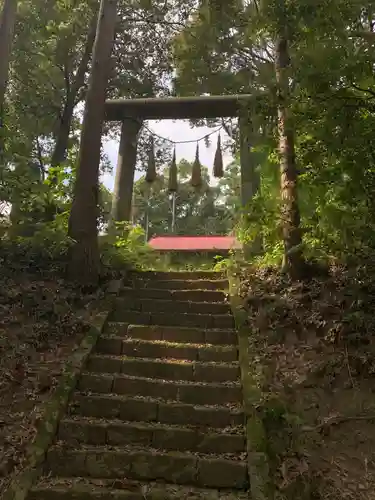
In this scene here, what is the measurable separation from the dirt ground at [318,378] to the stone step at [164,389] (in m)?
0.41

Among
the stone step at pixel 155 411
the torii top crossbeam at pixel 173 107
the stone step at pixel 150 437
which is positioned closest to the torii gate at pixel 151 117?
the torii top crossbeam at pixel 173 107

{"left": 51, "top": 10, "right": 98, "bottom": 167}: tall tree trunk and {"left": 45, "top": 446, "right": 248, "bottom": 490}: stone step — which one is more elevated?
{"left": 51, "top": 10, "right": 98, "bottom": 167}: tall tree trunk

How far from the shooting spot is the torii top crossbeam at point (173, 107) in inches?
390

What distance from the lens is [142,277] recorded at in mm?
7645

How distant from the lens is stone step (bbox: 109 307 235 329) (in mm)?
6191

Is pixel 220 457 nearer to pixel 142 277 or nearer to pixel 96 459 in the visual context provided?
pixel 96 459

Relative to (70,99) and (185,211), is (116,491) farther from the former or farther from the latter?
(185,211)

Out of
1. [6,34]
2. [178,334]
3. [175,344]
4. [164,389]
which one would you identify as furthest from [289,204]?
[6,34]

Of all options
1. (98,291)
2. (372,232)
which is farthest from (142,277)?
(372,232)

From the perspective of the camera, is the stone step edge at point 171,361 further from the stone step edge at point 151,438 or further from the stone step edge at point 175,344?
the stone step edge at point 151,438

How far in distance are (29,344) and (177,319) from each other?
75.4 inches

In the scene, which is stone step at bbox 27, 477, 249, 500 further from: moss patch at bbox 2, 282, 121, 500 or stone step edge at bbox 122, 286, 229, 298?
stone step edge at bbox 122, 286, 229, 298

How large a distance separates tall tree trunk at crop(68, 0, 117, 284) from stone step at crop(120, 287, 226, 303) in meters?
0.64

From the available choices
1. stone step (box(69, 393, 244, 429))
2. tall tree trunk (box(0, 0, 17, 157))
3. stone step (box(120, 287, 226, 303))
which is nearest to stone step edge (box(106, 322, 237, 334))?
stone step (box(120, 287, 226, 303))
